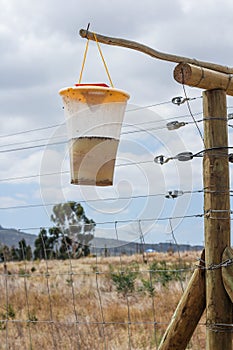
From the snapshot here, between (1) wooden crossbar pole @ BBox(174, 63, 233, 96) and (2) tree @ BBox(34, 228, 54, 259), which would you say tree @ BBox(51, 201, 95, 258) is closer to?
(2) tree @ BBox(34, 228, 54, 259)

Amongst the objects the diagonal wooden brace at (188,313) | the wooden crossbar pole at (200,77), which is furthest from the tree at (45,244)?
the wooden crossbar pole at (200,77)

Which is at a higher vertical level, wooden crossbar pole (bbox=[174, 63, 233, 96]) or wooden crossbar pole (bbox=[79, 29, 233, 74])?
wooden crossbar pole (bbox=[79, 29, 233, 74])

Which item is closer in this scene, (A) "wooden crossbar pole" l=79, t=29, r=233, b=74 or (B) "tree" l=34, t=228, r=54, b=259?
(A) "wooden crossbar pole" l=79, t=29, r=233, b=74

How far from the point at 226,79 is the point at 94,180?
830 mm

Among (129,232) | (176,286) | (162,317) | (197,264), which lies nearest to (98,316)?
(162,317)

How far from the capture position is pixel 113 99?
315 cm

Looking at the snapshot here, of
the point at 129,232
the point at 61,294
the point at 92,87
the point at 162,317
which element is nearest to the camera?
the point at 92,87

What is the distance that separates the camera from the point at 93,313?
8516 mm

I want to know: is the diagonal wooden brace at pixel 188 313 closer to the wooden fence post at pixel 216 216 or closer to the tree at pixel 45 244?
the wooden fence post at pixel 216 216

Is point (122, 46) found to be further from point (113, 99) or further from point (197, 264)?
point (197, 264)

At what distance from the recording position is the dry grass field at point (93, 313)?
20.6 ft

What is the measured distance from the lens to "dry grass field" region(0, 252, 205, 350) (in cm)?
628

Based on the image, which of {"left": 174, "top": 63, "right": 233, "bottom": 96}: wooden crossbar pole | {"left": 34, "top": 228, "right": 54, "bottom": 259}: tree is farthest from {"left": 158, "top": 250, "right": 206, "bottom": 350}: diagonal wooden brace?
{"left": 34, "top": 228, "right": 54, "bottom": 259}: tree

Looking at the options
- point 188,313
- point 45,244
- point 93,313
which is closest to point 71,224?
point 188,313
